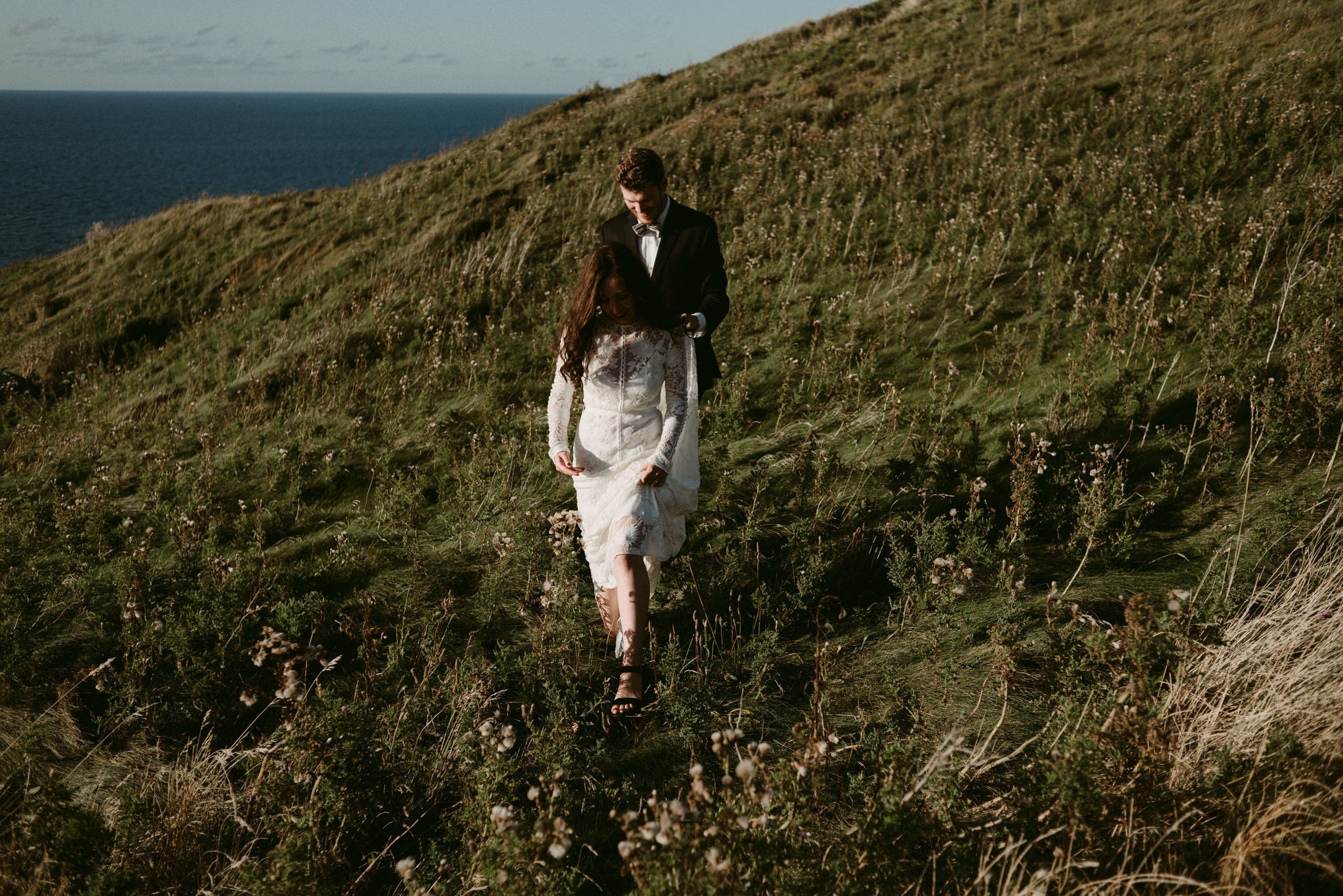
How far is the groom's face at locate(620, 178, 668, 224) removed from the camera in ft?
14.5

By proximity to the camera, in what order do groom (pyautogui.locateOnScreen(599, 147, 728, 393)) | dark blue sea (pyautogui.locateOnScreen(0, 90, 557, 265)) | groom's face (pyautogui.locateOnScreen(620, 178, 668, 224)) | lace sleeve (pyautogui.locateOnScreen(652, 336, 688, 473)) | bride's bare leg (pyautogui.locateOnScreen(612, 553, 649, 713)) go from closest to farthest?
bride's bare leg (pyautogui.locateOnScreen(612, 553, 649, 713))
lace sleeve (pyautogui.locateOnScreen(652, 336, 688, 473))
groom's face (pyautogui.locateOnScreen(620, 178, 668, 224))
groom (pyautogui.locateOnScreen(599, 147, 728, 393))
dark blue sea (pyautogui.locateOnScreen(0, 90, 557, 265))

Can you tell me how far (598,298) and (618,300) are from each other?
0.35 feet

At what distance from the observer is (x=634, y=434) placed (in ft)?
13.5

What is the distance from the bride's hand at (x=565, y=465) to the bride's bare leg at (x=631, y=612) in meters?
0.60

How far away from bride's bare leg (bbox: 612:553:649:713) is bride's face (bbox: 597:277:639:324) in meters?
1.26

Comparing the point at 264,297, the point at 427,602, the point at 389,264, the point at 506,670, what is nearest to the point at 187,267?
the point at 264,297

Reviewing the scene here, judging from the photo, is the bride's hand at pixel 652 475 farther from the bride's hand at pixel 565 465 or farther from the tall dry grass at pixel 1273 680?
the tall dry grass at pixel 1273 680

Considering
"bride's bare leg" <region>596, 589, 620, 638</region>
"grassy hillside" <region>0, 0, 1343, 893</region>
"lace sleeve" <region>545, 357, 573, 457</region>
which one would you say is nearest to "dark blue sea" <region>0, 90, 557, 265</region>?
"grassy hillside" <region>0, 0, 1343, 893</region>

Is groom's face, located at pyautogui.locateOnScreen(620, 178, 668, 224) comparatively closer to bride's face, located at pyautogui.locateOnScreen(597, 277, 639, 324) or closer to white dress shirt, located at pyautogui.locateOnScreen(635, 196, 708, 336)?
white dress shirt, located at pyautogui.locateOnScreen(635, 196, 708, 336)

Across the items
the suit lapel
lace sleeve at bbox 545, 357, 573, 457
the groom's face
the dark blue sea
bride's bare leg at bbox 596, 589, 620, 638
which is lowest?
bride's bare leg at bbox 596, 589, 620, 638

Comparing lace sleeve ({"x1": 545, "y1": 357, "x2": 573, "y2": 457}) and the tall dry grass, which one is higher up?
lace sleeve ({"x1": 545, "y1": 357, "x2": 573, "y2": 457})

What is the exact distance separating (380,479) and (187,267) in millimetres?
11884

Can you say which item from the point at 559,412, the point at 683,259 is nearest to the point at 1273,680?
the point at 559,412

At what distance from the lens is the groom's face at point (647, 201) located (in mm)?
4434
